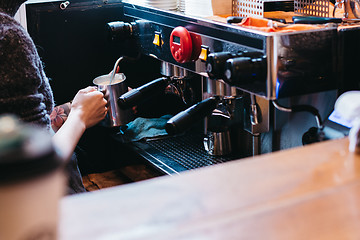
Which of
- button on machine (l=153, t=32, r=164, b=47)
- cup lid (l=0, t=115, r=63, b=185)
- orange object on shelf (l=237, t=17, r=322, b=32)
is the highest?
cup lid (l=0, t=115, r=63, b=185)

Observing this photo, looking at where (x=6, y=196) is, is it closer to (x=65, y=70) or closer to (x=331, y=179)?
(x=331, y=179)

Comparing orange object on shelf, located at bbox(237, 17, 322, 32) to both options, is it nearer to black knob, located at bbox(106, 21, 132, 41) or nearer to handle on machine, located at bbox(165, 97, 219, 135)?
handle on machine, located at bbox(165, 97, 219, 135)

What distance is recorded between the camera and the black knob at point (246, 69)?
1.29 metres

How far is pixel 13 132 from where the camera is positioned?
55 centimetres

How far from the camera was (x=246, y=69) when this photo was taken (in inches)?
Result: 50.5

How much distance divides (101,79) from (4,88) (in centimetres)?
78

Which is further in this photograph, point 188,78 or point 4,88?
point 188,78

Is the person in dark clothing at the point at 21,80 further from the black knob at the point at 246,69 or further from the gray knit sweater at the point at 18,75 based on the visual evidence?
the black knob at the point at 246,69

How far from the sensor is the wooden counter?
0.71 meters

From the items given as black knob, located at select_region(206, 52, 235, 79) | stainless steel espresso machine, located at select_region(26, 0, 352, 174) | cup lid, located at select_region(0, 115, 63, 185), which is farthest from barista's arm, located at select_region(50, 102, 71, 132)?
cup lid, located at select_region(0, 115, 63, 185)

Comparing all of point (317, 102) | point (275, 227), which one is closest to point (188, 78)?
point (317, 102)

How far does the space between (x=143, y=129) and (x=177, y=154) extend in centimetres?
31

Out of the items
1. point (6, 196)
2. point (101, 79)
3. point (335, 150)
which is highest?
point (6, 196)

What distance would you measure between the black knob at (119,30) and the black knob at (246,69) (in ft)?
2.80
